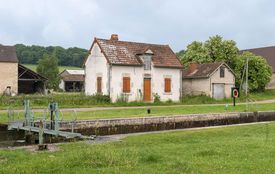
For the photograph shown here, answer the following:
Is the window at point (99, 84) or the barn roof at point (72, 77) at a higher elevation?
the barn roof at point (72, 77)

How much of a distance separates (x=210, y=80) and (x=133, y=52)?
9.22 meters

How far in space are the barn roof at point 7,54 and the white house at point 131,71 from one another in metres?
10.7

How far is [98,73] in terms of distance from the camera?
3641 centimetres

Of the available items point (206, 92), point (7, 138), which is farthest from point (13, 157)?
point (206, 92)

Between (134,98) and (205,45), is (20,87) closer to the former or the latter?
(134,98)

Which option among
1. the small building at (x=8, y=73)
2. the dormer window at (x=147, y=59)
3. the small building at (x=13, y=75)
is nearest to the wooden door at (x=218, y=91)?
the dormer window at (x=147, y=59)

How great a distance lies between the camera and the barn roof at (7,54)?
44375mm

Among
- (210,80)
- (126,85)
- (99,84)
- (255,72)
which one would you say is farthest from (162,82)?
(255,72)

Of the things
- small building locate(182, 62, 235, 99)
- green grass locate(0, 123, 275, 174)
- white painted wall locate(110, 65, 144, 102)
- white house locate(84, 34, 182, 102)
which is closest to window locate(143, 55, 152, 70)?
white house locate(84, 34, 182, 102)

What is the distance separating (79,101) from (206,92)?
15.0 metres

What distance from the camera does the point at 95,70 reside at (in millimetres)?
36875

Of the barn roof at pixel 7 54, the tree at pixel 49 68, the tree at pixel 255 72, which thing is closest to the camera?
the barn roof at pixel 7 54

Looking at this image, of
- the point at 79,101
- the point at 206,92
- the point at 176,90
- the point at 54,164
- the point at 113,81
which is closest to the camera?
the point at 54,164

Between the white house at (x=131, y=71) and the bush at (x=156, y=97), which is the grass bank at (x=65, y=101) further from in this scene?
the white house at (x=131, y=71)
